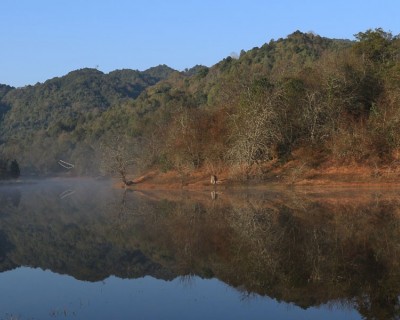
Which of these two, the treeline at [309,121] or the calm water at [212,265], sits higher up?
the treeline at [309,121]

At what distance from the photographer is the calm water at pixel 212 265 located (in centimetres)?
1313

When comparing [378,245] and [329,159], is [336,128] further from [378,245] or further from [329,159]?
[378,245]

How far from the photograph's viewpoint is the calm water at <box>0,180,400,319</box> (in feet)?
43.1

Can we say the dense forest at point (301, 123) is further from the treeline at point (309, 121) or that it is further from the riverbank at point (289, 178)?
the riverbank at point (289, 178)

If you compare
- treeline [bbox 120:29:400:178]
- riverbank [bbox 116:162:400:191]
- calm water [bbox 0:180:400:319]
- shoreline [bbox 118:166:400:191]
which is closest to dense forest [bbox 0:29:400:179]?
treeline [bbox 120:29:400:178]

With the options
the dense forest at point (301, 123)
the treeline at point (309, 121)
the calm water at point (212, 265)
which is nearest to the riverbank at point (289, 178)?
the dense forest at point (301, 123)

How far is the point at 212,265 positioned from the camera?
58.6 feet

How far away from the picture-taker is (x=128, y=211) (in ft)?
121

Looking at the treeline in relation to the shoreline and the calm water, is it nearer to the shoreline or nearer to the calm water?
the shoreline

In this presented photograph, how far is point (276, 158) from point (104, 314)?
1734 inches

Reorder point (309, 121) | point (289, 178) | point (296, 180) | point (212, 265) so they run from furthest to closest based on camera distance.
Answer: point (309, 121) < point (289, 178) < point (296, 180) < point (212, 265)

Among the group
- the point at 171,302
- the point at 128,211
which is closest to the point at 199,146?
the point at 128,211

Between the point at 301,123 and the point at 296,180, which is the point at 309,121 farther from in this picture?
the point at 296,180

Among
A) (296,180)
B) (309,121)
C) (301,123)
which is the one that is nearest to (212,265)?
(296,180)
